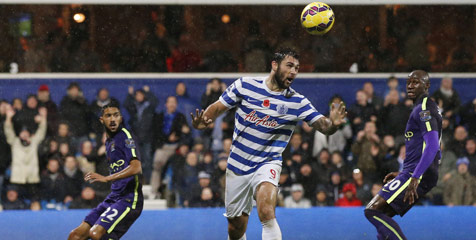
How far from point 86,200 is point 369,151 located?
429 cm

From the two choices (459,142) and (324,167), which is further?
(459,142)

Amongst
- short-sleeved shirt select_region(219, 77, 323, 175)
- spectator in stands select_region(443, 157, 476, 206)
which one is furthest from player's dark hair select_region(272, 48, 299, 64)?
spectator in stands select_region(443, 157, 476, 206)

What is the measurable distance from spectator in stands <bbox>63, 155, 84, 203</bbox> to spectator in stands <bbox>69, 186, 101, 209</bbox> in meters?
0.07

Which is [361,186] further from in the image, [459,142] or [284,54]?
[284,54]

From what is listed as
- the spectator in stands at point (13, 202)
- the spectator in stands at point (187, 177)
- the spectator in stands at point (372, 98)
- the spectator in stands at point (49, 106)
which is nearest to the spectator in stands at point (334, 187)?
the spectator in stands at point (372, 98)

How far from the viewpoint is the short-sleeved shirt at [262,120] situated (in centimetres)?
677

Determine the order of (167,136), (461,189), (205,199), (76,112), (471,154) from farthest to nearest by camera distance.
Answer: (76,112), (167,136), (471,154), (461,189), (205,199)

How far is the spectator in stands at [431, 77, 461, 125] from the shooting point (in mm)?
12414

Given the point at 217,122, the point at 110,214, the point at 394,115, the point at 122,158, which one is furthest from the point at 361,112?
the point at 110,214

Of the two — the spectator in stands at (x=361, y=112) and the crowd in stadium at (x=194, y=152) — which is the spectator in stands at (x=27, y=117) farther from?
the spectator in stands at (x=361, y=112)

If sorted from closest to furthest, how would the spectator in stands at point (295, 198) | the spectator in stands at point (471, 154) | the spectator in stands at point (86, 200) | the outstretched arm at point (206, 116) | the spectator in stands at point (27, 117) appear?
1. the outstretched arm at point (206, 116)
2. the spectator in stands at point (295, 198)
3. the spectator in stands at point (86, 200)
4. the spectator in stands at point (471, 154)
5. the spectator in stands at point (27, 117)

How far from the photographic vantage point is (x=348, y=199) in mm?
11148

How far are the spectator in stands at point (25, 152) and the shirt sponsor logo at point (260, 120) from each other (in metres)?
5.96

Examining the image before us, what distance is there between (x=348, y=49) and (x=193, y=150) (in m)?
3.53
